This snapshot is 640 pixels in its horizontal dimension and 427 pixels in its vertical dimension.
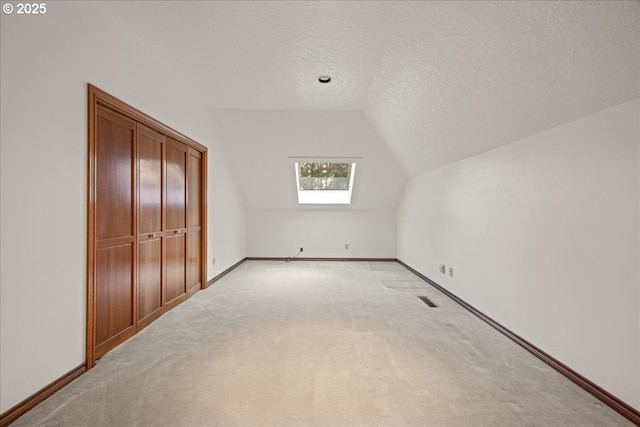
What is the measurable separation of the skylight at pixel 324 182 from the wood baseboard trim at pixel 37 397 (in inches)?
176

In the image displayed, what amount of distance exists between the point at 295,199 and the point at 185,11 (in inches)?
167

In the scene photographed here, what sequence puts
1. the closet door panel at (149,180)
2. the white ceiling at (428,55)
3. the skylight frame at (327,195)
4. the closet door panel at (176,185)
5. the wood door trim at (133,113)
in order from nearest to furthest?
the white ceiling at (428,55) < the wood door trim at (133,113) < the closet door panel at (149,180) < the closet door panel at (176,185) < the skylight frame at (327,195)

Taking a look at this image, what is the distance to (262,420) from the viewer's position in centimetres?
153

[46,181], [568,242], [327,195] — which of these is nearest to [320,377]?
[568,242]

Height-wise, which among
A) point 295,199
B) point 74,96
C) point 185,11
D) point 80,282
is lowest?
point 80,282

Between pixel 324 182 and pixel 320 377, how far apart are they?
4.73 metres

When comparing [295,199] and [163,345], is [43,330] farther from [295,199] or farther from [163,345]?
[295,199]

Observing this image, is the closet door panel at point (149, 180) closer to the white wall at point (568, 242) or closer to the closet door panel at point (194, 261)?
the closet door panel at point (194, 261)

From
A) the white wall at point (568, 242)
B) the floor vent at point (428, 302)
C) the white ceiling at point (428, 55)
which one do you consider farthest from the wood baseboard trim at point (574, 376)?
the white ceiling at point (428, 55)

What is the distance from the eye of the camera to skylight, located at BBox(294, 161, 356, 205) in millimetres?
6031

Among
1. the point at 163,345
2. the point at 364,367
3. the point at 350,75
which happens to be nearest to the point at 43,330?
the point at 163,345

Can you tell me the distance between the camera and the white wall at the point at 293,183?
462cm

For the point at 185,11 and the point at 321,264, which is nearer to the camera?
the point at 185,11

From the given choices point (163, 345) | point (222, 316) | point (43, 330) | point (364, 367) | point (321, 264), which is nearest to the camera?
point (43, 330)
